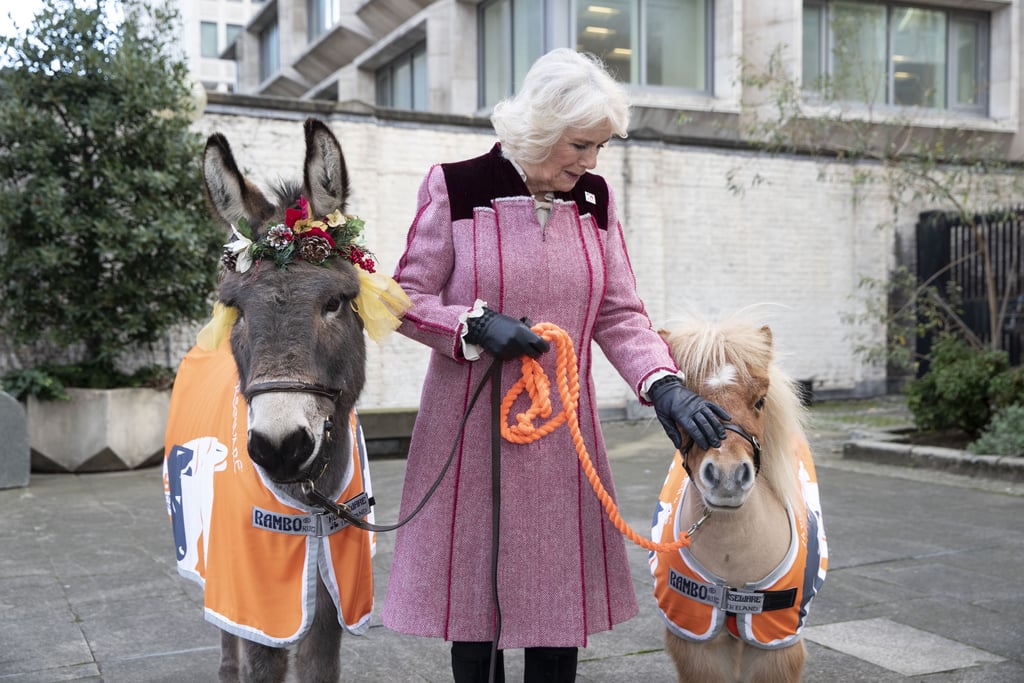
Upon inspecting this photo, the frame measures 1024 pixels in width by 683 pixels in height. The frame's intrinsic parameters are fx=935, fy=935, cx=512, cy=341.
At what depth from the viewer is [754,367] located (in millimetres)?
2760

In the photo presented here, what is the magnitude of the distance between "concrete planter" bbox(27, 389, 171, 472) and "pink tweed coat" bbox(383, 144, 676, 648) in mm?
6964

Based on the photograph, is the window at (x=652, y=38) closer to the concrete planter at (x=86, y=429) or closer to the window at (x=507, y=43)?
the window at (x=507, y=43)

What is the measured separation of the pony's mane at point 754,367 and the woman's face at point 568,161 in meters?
0.61

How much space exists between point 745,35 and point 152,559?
12291 mm

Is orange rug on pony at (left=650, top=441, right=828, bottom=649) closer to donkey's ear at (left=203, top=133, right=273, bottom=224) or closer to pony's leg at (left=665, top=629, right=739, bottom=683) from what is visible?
pony's leg at (left=665, top=629, right=739, bottom=683)

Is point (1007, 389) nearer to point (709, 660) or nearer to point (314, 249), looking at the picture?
point (709, 660)

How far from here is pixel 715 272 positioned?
13.0m

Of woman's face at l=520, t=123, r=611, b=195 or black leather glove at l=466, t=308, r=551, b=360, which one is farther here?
woman's face at l=520, t=123, r=611, b=195

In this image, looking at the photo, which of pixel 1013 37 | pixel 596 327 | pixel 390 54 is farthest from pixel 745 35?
pixel 596 327

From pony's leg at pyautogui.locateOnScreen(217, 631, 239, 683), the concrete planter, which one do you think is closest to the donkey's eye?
pony's leg at pyautogui.locateOnScreen(217, 631, 239, 683)

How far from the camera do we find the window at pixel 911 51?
50.1 ft

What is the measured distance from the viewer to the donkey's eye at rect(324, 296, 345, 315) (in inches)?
93.3

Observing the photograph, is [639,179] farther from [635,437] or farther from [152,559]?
[152,559]

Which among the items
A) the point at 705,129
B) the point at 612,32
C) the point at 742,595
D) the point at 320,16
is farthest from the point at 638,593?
the point at 320,16
